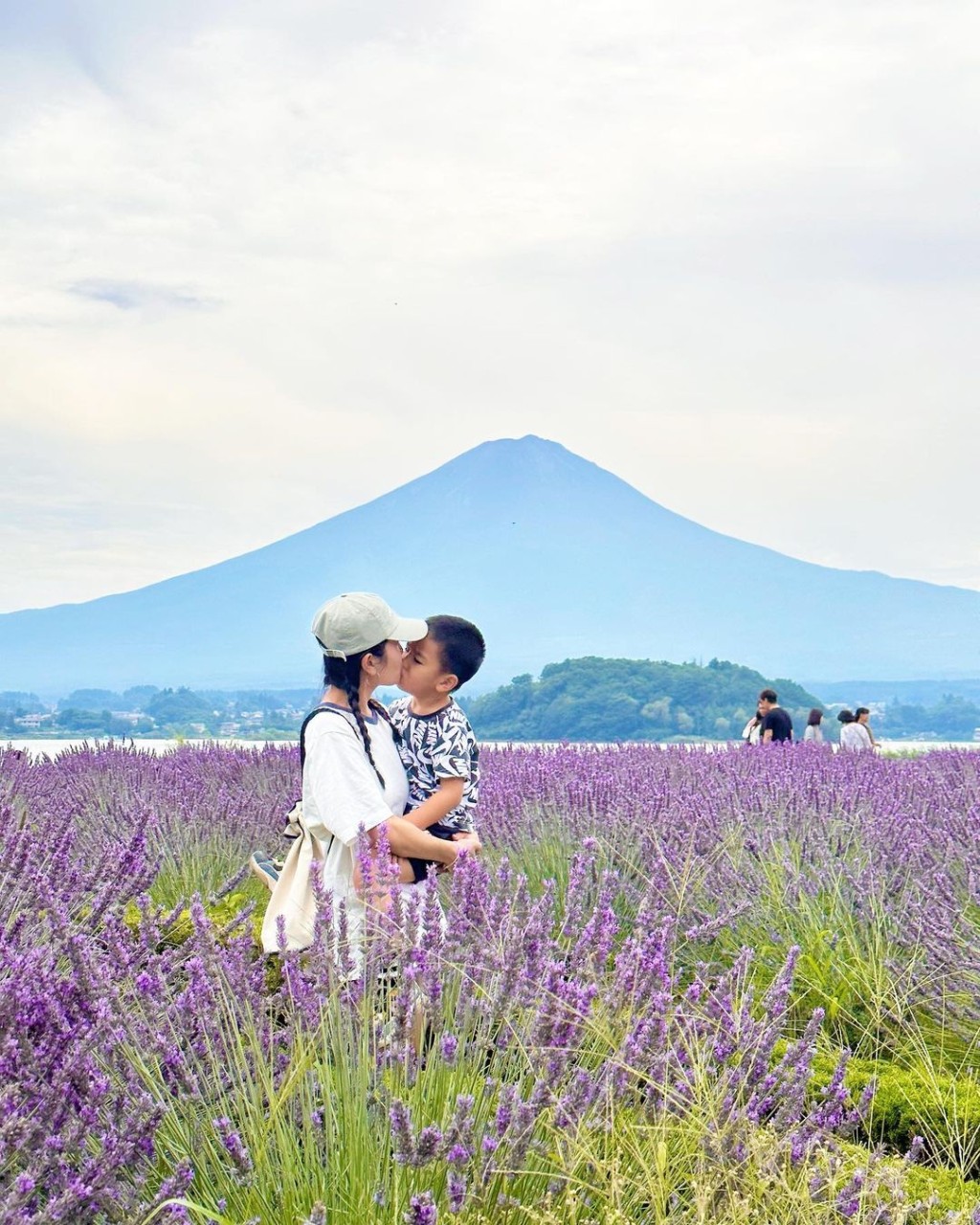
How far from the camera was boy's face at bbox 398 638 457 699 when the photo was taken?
11.5ft

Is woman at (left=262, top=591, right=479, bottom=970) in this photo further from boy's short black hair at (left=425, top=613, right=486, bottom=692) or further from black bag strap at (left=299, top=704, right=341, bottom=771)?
boy's short black hair at (left=425, top=613, right=486, bottom=692)

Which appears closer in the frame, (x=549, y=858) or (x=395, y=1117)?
(x=395, y=1117)

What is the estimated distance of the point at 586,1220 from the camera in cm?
196

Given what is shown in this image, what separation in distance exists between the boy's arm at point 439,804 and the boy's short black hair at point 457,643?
0.29 metres

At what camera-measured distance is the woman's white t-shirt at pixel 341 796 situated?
292 cm

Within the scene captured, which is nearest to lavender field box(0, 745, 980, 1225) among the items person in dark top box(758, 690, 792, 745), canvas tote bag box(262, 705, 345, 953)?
canvas tote bag box(262, 705, 345, 953)

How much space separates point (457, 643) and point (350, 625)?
50 centimetres

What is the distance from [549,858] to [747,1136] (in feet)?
9.81

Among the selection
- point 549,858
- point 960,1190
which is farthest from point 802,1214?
point 549,858

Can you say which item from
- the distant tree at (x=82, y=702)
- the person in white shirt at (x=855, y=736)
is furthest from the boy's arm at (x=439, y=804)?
the distant tree at (x=82, y=702)

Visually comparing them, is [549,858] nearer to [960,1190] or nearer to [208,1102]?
[960,1190]

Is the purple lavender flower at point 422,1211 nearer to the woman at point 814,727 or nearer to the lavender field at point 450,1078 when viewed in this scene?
the lavender field at point 450,1078

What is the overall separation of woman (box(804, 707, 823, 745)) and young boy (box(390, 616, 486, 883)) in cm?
908

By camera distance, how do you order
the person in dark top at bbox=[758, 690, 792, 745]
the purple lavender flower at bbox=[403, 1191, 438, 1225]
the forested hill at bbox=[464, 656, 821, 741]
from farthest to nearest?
the forested hill at bbox=[464, 656, 821, 741]
the person in dark top at bbox=[758, 690, 792, 745]
the purple lavender flower at bbox=[403, 1191, 438, 1225]
